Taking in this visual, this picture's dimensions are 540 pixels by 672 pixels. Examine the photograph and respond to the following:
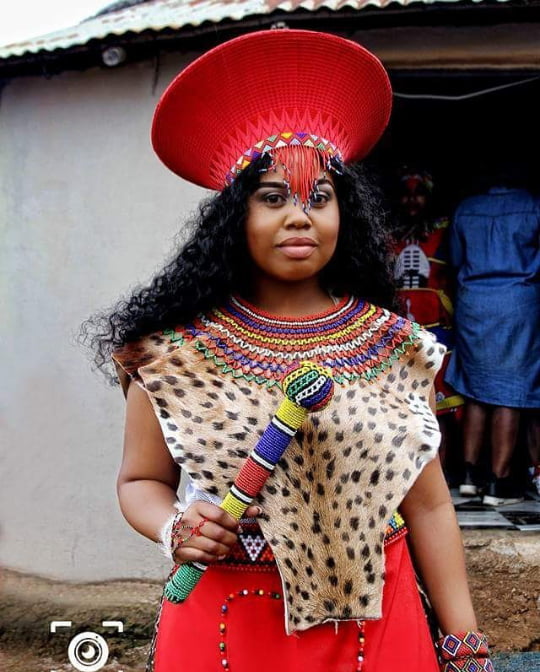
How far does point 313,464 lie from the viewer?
56.2 inches

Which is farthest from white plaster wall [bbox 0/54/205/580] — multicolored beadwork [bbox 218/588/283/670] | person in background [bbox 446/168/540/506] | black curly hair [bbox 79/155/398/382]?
multicolored beadwork [bbox 218/588/283/670]

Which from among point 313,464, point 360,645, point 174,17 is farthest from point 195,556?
point 174,17

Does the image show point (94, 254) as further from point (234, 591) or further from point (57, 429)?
point (234, 591)

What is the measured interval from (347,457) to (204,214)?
0.68 meters

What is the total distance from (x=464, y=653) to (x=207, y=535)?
0.63 metres

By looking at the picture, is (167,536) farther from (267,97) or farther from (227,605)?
(267,97)

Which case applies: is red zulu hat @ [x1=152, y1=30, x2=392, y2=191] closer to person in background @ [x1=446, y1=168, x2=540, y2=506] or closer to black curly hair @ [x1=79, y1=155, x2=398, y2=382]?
black curly hair @ [x1=79, y1=155, x2=398, y2=382]

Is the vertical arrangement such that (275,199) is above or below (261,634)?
above

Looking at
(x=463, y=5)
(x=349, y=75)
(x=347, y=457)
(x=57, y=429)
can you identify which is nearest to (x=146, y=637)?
(x=57, y=429)

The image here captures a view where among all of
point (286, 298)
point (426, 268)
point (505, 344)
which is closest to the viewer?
point (286, 298)

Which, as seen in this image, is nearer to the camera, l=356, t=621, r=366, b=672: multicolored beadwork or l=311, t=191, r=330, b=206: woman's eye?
l=356, t=621, r=366, b=672: multicolored beadwork

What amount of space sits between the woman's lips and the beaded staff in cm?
31

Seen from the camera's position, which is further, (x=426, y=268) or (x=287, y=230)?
(x=426, y=268)

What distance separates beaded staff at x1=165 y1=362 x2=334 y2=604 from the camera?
49.8 inches
